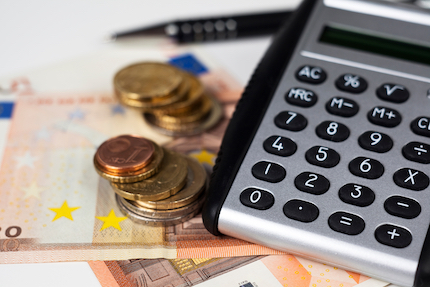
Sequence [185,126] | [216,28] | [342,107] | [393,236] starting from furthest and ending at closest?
[216,28], [185,126], [342,107], [393,236]

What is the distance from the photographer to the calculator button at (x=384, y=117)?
0.52 metres

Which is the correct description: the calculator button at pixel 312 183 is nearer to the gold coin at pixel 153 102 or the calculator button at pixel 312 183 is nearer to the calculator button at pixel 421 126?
the calculator button at pixel 421 126

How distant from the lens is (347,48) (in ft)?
2.00

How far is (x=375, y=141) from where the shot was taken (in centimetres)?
51

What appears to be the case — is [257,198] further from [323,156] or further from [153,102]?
[153,102]

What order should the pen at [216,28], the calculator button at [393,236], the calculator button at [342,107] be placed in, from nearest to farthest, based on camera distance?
the calculator button at [393,236]
the calculator button at [342,107]
the pen at [216,28]

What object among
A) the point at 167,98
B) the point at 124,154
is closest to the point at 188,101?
the point at 167,98

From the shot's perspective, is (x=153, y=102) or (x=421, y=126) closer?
(x=421, y=126)

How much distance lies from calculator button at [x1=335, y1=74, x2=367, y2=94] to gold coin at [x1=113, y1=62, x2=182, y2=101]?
0.20 m

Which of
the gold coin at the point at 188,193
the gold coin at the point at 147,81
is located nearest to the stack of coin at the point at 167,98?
the gold coin at the point at 147,81

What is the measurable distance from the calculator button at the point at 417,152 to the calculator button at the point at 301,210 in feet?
0.37

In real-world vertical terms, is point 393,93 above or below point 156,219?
above

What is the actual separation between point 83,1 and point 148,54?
0.25 m

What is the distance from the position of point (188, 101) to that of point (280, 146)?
193mm
